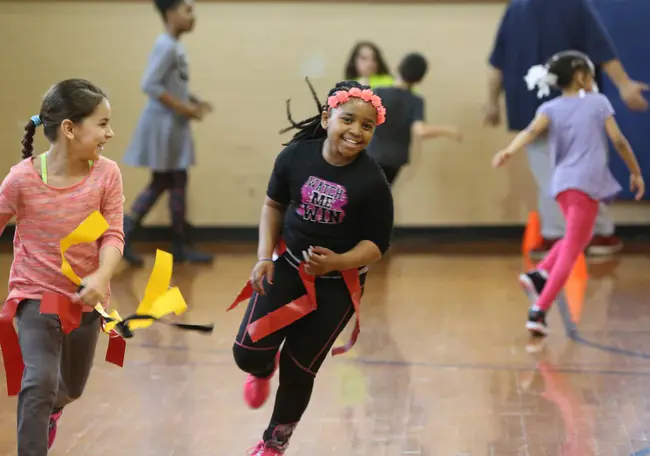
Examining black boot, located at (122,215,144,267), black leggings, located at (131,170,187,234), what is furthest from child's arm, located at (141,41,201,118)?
black boot, located at (122,215,144,267)

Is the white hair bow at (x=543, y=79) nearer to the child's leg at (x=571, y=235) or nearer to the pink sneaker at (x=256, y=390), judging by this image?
the child's leg at (x=571, y=235)

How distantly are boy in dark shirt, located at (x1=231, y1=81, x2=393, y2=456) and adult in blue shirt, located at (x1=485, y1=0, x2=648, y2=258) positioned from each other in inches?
134

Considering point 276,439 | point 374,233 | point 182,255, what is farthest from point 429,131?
point 276,439

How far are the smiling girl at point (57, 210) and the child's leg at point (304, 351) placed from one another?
2.16 feet

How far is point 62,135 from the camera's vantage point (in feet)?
9.57

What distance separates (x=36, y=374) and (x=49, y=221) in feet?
1.46

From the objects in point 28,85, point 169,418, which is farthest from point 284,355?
point 28,85

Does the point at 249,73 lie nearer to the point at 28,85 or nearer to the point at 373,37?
the point at 373,37

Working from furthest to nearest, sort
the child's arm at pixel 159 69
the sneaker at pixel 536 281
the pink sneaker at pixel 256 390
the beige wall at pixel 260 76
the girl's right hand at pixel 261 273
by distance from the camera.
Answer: the beige wall at pixel 260 76 < the child's arm at pixel 159 69 < the sneaker at pixel 536 281 < the pink sneaker at pixel 256 390 < the girl's right hand at pixel 261 273

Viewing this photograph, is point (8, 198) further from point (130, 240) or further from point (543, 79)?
point (130, 240)

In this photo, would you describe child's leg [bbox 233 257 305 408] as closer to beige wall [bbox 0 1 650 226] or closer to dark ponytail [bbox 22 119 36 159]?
dark ponytail [bbox 22 119 36 159]

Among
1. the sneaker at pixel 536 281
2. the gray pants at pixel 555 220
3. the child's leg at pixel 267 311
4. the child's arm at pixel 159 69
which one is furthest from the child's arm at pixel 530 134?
the child's arm at pixel 159 69

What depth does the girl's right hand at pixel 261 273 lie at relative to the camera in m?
3.15

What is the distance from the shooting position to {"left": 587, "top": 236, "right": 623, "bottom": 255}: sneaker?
7.38 metres
